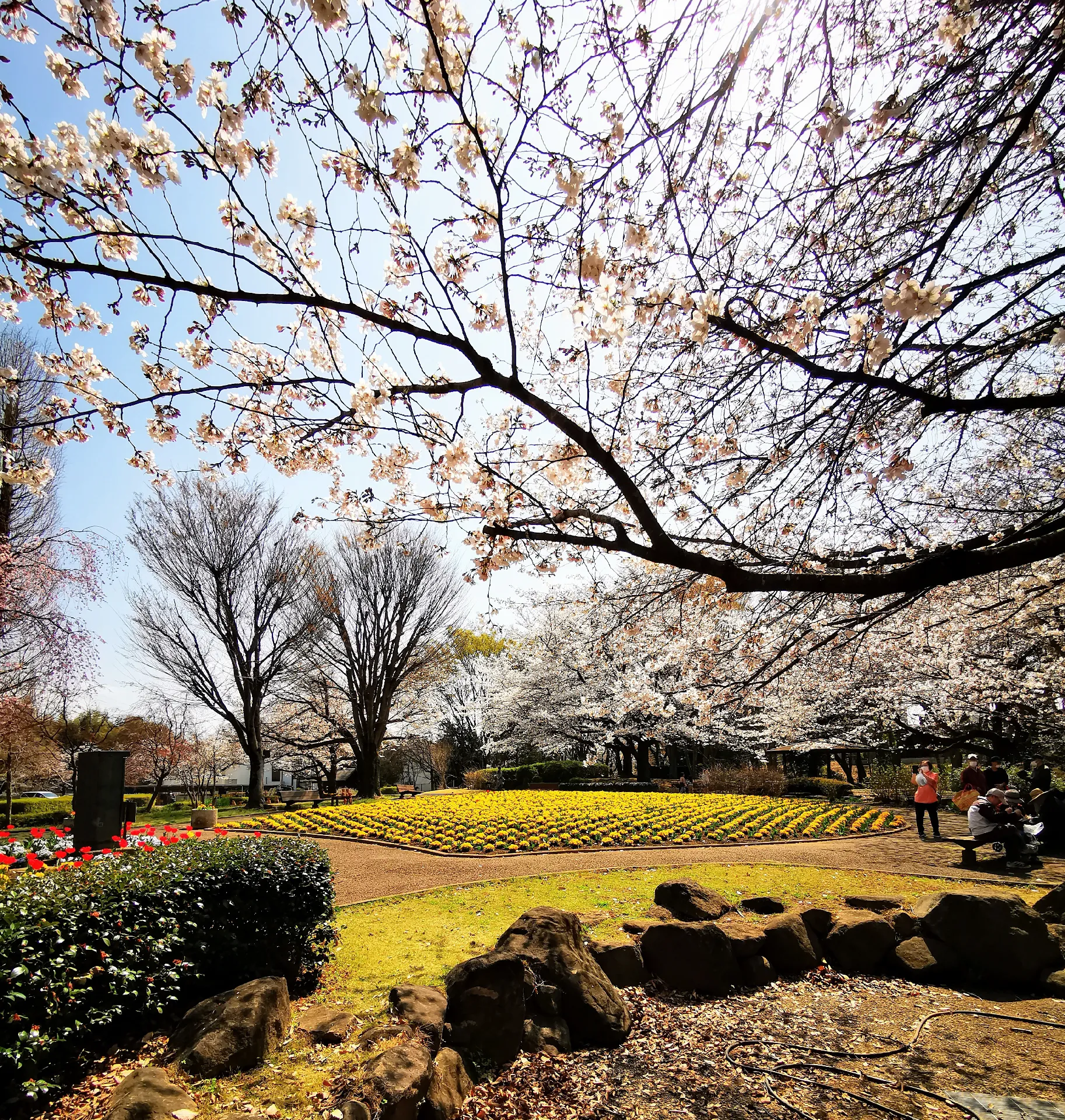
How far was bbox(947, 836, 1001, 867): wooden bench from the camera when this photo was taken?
8727 millimetres

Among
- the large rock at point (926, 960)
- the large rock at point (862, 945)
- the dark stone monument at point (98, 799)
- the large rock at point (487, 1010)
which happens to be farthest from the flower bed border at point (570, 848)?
the large rock at point (487, 1010)

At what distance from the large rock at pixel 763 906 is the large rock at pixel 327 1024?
14.5 feet

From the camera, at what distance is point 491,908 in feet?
23.5

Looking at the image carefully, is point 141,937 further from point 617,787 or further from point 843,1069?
point 617,787

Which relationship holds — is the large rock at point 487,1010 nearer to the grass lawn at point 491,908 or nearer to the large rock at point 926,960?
the grass lawn at point 491,908

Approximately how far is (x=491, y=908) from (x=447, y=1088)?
165 inches

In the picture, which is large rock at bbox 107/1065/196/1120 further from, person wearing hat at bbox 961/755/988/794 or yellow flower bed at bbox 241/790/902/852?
person wearing hat at bbox 961/755/988/794

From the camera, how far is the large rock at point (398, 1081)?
2.80 m

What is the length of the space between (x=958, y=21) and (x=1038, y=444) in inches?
214

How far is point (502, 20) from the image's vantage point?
8.73 ft

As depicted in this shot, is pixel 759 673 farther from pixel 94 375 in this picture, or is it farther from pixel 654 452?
pixel 94 375

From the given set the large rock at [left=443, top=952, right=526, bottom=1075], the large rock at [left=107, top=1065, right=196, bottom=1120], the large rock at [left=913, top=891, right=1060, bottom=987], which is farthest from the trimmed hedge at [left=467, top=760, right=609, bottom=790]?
the large rock at [left=107, top=1065, right=196, bottom=1120]

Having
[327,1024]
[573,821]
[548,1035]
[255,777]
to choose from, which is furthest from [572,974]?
[255,777]

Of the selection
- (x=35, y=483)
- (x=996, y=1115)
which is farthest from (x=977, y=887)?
(x=35, y=483)
